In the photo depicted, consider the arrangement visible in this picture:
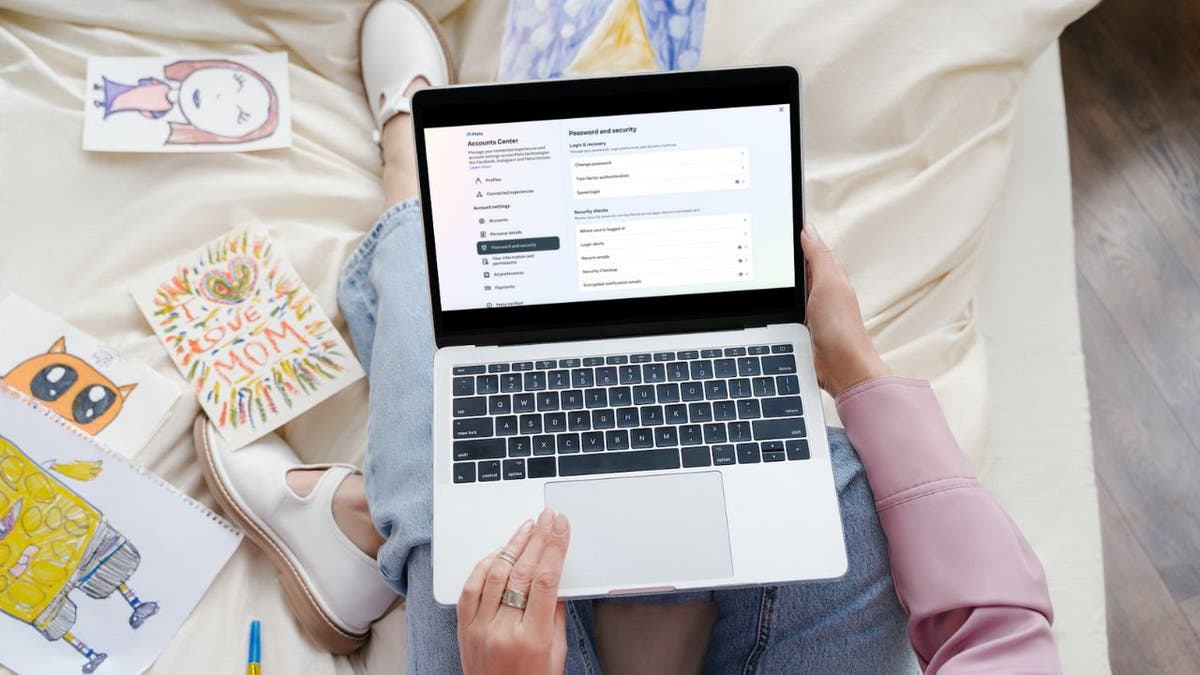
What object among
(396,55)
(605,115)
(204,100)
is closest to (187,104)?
(204,100)

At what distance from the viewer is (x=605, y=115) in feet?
2.56

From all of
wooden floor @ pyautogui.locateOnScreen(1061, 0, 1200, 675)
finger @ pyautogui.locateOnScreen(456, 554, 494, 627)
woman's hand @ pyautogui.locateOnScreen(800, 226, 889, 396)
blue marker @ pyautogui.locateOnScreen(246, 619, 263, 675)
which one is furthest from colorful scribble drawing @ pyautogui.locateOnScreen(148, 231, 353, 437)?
wooden floor @ pyautogui.locateOnScreen(1061, 0, 1200, 675)

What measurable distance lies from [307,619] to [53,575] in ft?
0.87

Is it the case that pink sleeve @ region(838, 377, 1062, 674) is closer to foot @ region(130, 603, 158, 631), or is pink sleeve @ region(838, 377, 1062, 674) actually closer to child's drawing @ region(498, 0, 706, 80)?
child's drawing @ region(498, 0, 706, 80)

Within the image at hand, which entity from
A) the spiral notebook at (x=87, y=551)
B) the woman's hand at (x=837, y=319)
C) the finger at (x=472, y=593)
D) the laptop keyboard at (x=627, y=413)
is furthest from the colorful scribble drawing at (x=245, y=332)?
the woman's hand at (x=837, y=319)

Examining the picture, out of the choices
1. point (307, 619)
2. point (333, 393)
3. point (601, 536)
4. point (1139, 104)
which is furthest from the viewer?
point (1139, 104)

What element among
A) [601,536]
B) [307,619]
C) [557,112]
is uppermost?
[557,112]

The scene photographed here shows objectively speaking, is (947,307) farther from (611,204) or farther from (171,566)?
(171,566)

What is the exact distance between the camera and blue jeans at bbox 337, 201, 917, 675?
2.67 ft

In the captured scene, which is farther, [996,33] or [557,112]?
[996,33]

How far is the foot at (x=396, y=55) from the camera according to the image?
45.1 inches

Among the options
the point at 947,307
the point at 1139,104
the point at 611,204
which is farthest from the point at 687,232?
the point at 1139,104

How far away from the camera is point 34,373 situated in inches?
40.1

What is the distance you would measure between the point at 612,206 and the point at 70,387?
0.65 metres
